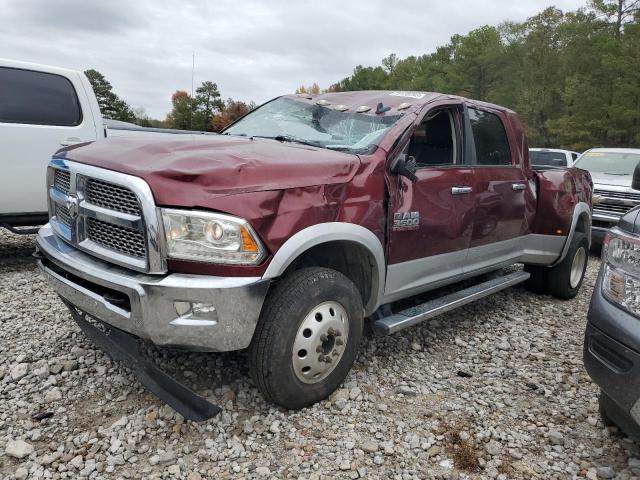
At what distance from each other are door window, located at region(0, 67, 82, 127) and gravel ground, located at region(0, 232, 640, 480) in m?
2.31

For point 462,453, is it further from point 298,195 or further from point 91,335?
point 91,335

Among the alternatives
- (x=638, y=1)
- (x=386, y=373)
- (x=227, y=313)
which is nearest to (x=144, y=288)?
(x=227, y=313)

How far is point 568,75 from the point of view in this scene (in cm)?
3091

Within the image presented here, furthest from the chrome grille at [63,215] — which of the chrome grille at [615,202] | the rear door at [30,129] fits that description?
the chrome grille at [615,202]

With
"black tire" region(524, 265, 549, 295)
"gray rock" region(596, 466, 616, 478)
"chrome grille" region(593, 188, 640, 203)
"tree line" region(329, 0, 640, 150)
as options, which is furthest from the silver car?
"tree line" region(329, 0, 640, 150)

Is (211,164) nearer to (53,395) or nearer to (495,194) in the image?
(53,395)

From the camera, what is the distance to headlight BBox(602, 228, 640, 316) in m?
2.23

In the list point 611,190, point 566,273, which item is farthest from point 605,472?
point 611,190

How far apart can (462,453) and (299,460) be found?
836mm

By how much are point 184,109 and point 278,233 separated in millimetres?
58196

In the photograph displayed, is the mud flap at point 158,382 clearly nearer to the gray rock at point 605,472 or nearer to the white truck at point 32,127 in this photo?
the gray rock at point 605,472

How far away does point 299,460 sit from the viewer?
8.21 ft

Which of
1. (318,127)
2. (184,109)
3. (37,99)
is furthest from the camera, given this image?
(184,109)

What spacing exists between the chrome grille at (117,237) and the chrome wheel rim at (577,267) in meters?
4.44
